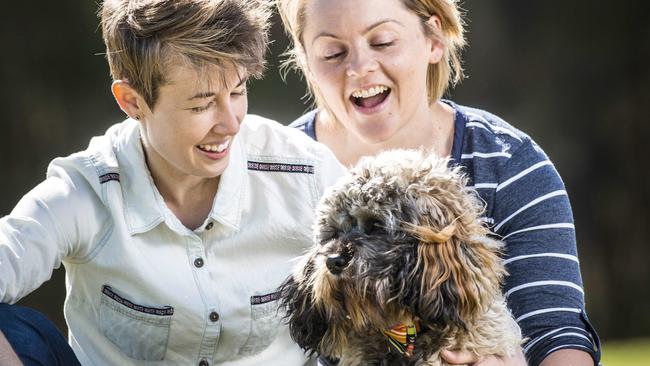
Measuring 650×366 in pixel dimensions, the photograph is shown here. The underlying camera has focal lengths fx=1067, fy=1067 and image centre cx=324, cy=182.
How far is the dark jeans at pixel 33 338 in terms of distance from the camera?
3.62 metres

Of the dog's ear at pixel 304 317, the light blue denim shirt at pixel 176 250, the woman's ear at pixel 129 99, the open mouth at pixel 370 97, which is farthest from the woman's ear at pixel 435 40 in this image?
the dog's ear at pixel 304 317

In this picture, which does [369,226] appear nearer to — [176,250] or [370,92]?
[176,250]

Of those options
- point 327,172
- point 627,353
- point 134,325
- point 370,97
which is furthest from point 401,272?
point 627,353

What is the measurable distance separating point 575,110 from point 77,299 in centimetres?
714

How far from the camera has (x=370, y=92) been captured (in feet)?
14.3

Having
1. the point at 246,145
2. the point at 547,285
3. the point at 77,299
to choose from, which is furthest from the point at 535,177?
the point at 77,299

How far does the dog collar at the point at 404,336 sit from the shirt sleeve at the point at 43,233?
1.17m

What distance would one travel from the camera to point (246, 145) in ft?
13.5

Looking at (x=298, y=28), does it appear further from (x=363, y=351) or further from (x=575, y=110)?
(x=575, y=110)

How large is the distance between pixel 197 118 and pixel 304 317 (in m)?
0.82

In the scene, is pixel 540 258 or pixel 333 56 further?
pixel 333 56

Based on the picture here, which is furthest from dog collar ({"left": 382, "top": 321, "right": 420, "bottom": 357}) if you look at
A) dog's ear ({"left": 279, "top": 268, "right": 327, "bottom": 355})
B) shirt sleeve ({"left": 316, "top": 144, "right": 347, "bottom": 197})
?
shirt sleeve ({"left": 316, "top": 144, "right": 347, "bottom": 197})

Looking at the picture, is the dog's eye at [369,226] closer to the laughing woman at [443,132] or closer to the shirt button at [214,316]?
the shirt button at [214,316]

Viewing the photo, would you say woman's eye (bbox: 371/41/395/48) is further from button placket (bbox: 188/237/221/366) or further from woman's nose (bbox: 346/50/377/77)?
button placket (bbox: 188/237/221/366)
